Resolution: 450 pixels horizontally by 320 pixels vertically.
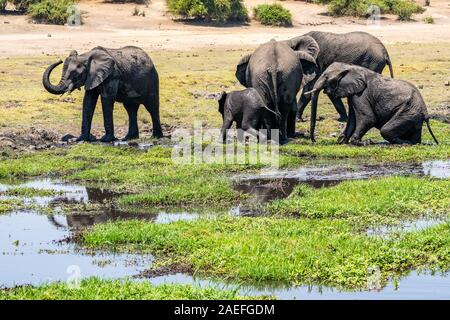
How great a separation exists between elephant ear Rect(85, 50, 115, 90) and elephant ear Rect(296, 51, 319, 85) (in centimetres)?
359

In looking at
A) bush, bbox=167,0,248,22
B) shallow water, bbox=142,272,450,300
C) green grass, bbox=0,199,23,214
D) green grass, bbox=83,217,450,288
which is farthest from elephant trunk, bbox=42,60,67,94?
bush, bbox=167,0,248,22

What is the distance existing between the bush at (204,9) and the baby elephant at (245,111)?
64.8 ft

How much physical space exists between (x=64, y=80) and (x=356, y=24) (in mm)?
24574

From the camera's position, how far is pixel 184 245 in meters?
11.4

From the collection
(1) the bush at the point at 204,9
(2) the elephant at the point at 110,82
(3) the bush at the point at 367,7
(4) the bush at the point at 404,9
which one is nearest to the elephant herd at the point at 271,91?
(2) the elephant at the point at 110,82

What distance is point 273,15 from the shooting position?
40.2 meters

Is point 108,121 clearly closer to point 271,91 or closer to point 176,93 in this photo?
point 271,91

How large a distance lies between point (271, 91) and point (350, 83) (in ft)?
4.69

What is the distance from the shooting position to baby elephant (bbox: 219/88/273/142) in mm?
19266

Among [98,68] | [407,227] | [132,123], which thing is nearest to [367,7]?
[132,123]

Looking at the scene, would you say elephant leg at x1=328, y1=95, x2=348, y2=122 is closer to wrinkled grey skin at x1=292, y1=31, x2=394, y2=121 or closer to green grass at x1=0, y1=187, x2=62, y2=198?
wrinkled grey skin at x1=292, y1=31, x2=394, y2=121

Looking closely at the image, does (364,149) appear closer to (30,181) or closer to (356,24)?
(30,181)

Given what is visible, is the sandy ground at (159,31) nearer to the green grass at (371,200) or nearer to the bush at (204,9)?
the bush at (204,9)
